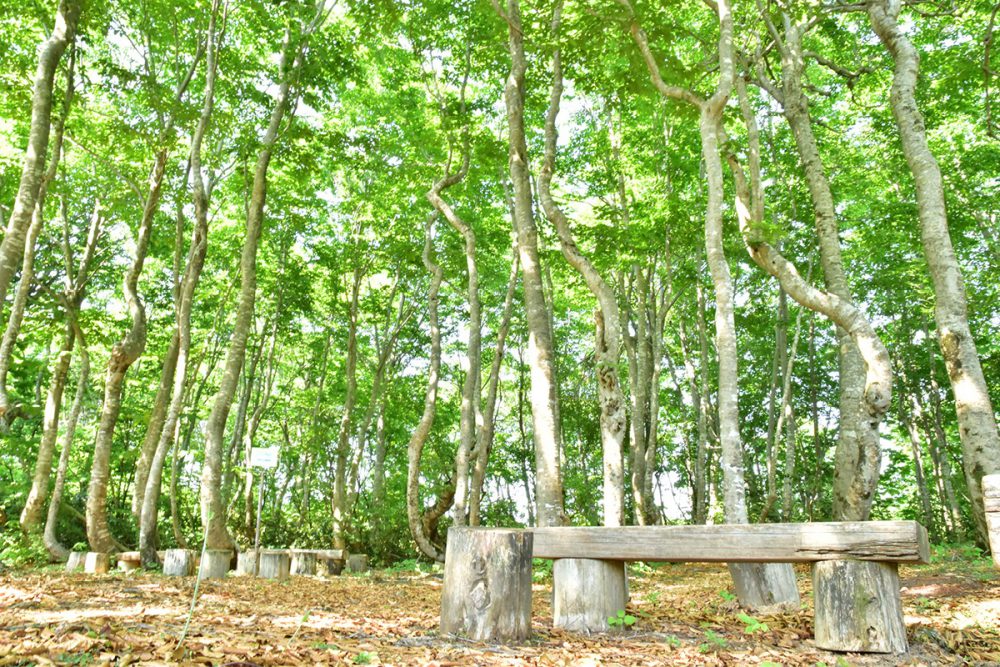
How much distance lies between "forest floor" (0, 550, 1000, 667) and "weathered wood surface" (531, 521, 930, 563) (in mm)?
484

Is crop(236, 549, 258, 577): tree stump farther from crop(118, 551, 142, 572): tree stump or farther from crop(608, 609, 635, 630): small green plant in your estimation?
crop(608, 609, 635, 630): small green plant

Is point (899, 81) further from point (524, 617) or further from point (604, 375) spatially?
point (524, 617)

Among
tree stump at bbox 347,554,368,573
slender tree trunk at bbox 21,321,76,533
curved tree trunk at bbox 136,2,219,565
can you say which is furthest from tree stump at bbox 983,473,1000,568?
slender tree trunk at bbox 21,321,76,533

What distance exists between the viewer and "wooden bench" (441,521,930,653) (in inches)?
155

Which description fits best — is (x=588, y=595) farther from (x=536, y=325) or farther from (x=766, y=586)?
(x=536, y=325)

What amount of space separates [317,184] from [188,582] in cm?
1047

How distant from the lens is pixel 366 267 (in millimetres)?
16328

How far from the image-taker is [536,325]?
310 inches

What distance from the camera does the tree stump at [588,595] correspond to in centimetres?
489

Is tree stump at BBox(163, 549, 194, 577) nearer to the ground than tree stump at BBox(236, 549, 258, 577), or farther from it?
farther from it

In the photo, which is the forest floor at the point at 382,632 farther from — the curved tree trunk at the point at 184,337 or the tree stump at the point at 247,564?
the tree stump at the point at 247,564

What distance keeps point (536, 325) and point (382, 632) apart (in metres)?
4.29

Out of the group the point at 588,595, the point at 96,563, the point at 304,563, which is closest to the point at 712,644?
the point at 588,595

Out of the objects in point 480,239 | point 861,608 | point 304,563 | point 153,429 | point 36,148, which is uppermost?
point 480,239
